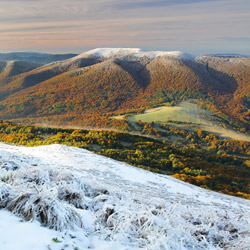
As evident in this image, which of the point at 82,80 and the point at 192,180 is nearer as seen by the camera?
the point at 192,180

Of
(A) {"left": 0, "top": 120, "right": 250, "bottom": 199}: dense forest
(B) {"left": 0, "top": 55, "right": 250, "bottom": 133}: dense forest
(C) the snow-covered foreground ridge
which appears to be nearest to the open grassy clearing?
(B) {"left": 0, "top": 55, "right": 250, "bottom": 133}: dense forest

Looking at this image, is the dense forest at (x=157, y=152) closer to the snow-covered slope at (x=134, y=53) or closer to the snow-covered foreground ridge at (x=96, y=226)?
the snow-covered foreground ridge at (x=96, y=226)

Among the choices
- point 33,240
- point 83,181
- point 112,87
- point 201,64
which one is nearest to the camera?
point 33,240

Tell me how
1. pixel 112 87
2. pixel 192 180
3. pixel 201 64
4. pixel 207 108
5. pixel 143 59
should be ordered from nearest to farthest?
Answer: pixel 192 180, pixel 207 108, pixel 112 87, pixel 201 64, pixel 143 59

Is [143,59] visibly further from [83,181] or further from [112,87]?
[83,181]

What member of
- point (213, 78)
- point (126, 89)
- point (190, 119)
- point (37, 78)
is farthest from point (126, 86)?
point (37, 78)

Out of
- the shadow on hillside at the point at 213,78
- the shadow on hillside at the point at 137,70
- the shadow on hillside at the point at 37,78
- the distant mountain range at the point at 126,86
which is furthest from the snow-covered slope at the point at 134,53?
the shadow on hillside at the point at 37,78

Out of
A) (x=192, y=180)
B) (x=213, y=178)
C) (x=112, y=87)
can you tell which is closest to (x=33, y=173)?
(x=192, y=180)
